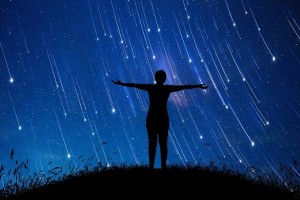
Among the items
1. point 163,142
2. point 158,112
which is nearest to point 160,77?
point 158,112

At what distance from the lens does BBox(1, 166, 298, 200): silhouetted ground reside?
5.43m

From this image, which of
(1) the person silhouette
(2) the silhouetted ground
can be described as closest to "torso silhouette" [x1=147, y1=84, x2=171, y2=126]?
(1) the person silhouette

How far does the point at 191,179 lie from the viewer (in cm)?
654

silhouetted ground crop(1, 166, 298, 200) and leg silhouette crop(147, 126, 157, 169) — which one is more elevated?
leg silhouette crop(147, 126, 157, 169)

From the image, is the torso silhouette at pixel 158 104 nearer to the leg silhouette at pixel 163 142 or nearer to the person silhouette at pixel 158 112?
the person silhouette at pixel 158 112

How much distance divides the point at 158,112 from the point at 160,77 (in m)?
0.95

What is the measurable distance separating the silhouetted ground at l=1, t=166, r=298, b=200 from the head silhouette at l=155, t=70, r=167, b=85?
241 cm

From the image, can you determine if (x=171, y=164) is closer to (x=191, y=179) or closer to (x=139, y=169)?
(x=139, y=169)

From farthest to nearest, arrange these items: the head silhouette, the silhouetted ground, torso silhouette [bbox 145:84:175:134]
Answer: the head silhouette
torso silhouette [bbox 145:84:175:134]
the silhouetted ground

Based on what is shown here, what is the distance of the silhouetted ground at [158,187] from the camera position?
5434mm

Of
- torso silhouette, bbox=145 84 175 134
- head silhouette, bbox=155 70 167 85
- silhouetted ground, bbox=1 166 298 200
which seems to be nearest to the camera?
silhouetted ground, bbox=1 166 298 200

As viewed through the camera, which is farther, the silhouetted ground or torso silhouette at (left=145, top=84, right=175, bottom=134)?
torso silhouette at (left=145, top=84, right=175, bottom=134)

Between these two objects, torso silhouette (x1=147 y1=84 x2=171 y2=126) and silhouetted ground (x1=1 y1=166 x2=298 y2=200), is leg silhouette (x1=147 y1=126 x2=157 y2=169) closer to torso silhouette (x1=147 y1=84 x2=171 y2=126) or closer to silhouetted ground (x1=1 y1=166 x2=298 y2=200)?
torso silhouette (x1=147 y1=84 x2=171 y2=126)

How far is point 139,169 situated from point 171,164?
1444mm
